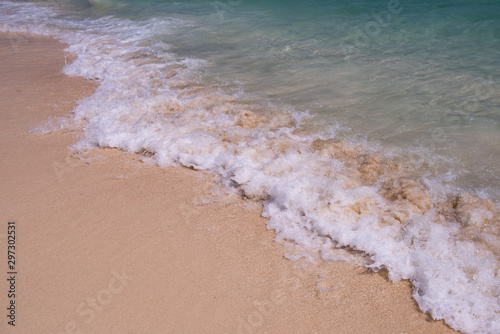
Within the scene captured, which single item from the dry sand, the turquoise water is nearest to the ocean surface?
the turquoise water

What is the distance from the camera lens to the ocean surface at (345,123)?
296 centimetres

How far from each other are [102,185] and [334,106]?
3239 millimetres

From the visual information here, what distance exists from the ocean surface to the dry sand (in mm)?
214

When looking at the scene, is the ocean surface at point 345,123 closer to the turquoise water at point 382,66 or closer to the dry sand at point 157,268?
the turquoise water at point 382,66

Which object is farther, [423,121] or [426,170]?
[423,121]

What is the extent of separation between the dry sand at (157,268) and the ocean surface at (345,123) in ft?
0.70

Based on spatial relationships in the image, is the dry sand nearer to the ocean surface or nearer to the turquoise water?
the ocean surface

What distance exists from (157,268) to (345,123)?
3086 mm

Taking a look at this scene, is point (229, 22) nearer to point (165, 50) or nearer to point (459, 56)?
point (165, 50)

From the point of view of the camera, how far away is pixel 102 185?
12.7 feet

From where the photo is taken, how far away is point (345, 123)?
4895mm

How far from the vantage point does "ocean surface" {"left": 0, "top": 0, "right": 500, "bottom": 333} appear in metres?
2.96

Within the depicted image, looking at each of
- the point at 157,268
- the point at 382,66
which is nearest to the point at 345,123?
the point at 382,66

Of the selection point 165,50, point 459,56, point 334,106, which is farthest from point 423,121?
point 165,50
